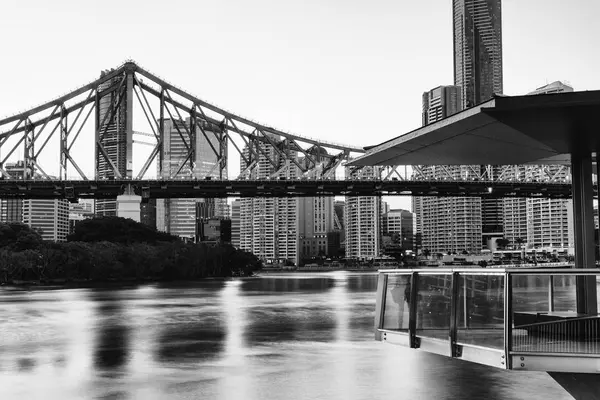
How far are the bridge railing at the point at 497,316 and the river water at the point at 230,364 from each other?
13.3ft

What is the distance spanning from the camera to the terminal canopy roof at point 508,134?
1002 centimetres

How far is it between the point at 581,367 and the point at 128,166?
305ft

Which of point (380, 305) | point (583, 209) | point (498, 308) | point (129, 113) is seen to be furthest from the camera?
point (129, 113)

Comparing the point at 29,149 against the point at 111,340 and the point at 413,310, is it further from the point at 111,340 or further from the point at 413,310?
the point at 413,310

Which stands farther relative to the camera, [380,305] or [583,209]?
[583,209]

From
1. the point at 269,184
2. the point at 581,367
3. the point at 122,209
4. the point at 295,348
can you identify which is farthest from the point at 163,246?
the point at 581,367

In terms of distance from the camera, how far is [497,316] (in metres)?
8.99

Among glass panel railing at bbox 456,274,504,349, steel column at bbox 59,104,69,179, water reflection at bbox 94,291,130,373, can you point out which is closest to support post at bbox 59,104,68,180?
steel column at bbox 59,104,69,179

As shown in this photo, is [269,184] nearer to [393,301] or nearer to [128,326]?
[128,326]

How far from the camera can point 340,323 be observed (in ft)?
93.3

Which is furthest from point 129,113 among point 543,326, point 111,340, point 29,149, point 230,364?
point 543,326

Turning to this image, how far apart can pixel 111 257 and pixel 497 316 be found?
7730 centimetres

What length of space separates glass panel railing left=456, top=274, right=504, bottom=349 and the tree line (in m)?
71.6

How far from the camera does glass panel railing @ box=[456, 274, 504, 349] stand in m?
8.97
